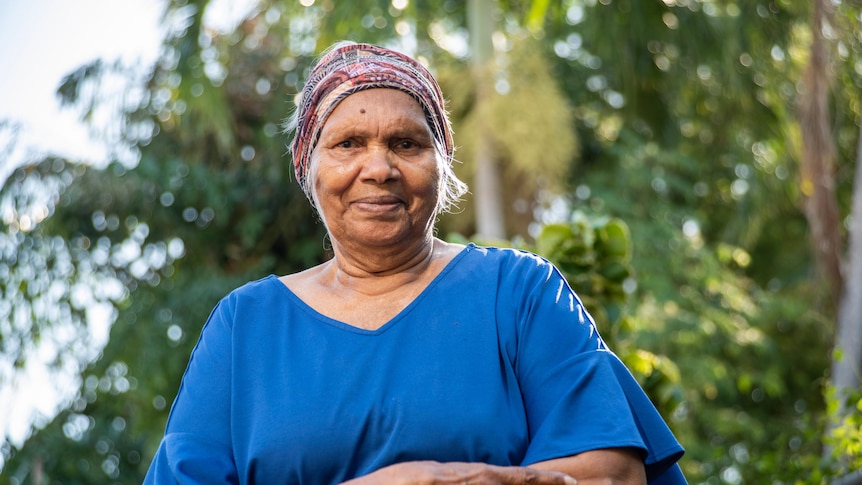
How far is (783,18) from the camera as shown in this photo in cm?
942

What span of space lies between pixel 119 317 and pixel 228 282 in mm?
880

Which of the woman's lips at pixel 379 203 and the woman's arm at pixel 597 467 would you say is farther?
the woman's lips at pixel 379 203

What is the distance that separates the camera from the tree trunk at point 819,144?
6699 millimetres

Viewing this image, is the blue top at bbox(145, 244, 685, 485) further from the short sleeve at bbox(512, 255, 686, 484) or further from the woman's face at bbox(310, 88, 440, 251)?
the woman's face at bbox(310, 88, 440, 251)

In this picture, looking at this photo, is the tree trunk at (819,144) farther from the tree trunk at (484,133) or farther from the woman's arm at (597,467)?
the woman's arm at (597,467)

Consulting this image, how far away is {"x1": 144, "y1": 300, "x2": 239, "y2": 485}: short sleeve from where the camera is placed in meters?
2.29

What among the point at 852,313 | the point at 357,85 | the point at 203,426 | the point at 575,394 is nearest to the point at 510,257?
the point at 575,394

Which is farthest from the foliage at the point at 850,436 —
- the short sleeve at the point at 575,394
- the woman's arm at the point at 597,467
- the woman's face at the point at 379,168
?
the woman's face at the point at 379,168

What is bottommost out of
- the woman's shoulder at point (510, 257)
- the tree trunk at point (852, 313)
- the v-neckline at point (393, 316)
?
the tree trunk at point (852, 313)

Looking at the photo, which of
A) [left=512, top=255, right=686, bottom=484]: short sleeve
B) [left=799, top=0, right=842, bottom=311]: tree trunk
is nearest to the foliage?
[left=512, top=255, right=686, bottom=484]: short sleeve

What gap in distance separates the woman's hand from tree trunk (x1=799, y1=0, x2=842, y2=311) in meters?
5.10

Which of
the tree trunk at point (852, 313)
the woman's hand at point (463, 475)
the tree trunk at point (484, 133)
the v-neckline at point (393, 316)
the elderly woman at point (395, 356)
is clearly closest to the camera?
the woman's hand at point (463, 475)

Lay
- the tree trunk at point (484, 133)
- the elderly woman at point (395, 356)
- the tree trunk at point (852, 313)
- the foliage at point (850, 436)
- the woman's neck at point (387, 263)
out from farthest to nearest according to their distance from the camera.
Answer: the tree trunk at point (484, 133), the tree trunk at point (852, 313), the foliage at point (850, 436), the woman's neck at point (387, 263), the elderly woman at point (395, 356)

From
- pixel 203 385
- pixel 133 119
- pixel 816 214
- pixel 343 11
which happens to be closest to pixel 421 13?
pixel 343 11
